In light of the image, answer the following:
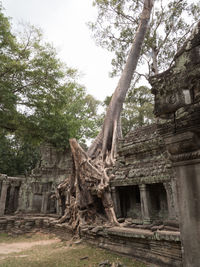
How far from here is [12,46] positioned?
8422mm

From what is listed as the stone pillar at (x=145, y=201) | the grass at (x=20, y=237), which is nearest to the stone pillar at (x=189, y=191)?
the stone pillar at (x=145, y=201)

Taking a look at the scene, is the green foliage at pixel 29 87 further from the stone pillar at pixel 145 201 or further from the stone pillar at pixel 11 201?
the stone pillar at pixel 11 201

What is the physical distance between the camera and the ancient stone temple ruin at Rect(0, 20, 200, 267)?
1.87 metres

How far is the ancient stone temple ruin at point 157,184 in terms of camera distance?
73.5 inches

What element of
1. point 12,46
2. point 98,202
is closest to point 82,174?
point 98,202

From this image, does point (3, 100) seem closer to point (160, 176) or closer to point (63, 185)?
point (63, 185)

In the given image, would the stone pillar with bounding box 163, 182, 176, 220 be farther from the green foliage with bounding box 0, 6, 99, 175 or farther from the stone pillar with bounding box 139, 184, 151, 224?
the green foliage with bounding box 0, 6, 99, 175

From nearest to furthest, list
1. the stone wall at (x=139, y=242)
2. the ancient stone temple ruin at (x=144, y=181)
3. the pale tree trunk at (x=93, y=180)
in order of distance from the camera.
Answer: the stone wall at (x=139, y=242), the ancient stone temple ruin at (x=144, y=181), the pale tree trunk at (x=93, y=180)

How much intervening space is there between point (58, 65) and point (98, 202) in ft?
22.4

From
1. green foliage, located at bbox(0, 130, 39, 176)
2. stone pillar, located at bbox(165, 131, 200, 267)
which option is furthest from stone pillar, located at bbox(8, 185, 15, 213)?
stone pillar, located at bbox(165, 131, 200, 267)

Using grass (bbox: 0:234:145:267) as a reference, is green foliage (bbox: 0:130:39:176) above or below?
above

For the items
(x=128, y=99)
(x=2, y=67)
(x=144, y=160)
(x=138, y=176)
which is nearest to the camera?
(x=138, y=176)

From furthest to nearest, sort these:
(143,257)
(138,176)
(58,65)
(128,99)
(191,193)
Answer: (128,99), (58,65), (138,176), (143,257), (191,193)

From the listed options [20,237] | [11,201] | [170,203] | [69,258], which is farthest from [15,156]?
[170,203]
